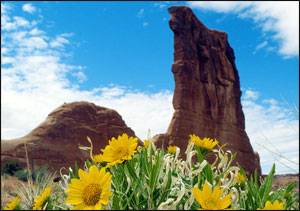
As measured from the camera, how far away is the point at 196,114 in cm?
2528

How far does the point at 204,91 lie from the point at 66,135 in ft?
44.5

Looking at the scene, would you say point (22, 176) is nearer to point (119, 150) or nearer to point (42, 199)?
point (42, 199)

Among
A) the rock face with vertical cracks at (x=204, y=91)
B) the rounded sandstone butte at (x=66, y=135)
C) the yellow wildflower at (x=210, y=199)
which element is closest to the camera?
the yellow wildflower at (x=210, y=199)

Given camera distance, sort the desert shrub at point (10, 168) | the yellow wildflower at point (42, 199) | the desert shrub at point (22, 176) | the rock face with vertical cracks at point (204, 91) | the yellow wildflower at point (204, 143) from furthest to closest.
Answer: the rock face with vertical cracks at point (204, 91) < the desert shrub at point (10, 168) < the desert shrub at point (22, 176) < the yellow wildflower at point (204, 143) < the yellow wildflower at point (42, 199)

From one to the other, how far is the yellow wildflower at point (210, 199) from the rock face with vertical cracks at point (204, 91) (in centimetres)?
2117

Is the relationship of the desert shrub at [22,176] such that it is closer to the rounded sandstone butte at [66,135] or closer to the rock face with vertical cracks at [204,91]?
the rounded sandstone butte at [66,135]

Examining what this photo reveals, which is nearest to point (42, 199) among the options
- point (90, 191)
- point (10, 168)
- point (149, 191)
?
point (90, 191)

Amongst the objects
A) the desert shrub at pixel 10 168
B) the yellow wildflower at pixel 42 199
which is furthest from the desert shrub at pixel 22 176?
the yellow wildflower at pixel 42 199

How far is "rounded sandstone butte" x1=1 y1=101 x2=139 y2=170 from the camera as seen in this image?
22.8 meters

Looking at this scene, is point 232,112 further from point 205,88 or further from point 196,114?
point 196,114

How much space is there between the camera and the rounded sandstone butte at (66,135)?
899 inches

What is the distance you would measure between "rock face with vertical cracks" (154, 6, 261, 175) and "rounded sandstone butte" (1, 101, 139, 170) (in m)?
5.52

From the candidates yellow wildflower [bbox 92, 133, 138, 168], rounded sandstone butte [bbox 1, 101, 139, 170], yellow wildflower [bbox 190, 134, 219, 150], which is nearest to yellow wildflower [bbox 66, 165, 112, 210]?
yellow wildflower [bbox 92, 133, 138, 168]

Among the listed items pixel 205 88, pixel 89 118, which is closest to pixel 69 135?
pixel 89 118
